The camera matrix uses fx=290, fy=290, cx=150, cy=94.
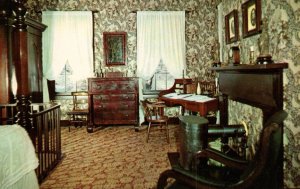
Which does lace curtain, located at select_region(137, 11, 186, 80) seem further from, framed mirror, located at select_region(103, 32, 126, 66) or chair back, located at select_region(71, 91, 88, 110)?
chair back, located at select_region(71, 91, 88, 110)

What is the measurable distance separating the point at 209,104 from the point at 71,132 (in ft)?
12.3

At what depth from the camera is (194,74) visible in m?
7.61

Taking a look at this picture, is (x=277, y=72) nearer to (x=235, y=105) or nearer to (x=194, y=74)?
(x=235, y=105)

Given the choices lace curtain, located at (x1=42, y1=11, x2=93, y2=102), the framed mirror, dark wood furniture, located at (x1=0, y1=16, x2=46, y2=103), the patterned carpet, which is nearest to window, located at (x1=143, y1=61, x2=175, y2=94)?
the framed mirror

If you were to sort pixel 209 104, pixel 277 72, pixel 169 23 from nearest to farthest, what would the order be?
pixel 277 72
pixel 209 104
pixel 169 23

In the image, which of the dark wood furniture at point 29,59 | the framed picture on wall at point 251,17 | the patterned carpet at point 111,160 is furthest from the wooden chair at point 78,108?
the framed picture on wall at point 251,17

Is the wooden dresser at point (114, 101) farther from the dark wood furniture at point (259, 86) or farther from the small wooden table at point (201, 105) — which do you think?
the dark wood furniture at point (259, 86)

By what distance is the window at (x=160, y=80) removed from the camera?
772cm

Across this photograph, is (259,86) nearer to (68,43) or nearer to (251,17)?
(251,17)

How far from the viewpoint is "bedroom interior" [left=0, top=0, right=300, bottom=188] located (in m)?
2.79

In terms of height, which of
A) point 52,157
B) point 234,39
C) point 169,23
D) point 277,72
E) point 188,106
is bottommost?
point 52,157

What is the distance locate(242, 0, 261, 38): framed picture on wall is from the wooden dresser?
3.32 metres

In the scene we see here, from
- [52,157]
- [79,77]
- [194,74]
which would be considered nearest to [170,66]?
[194,74]

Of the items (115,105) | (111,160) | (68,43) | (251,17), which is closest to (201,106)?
(251,17)
